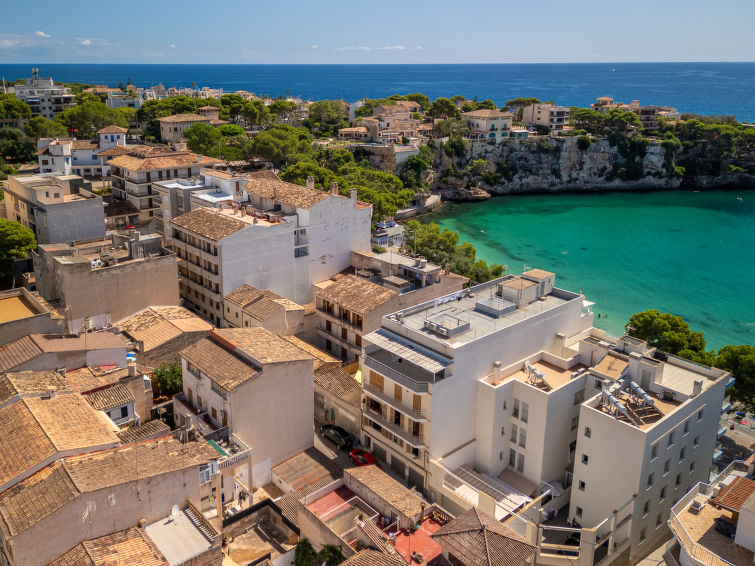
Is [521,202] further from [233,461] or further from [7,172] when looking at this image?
[233,461]

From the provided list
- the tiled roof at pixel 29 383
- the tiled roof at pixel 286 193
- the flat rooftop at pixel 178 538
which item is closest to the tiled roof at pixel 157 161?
the tiled roof at pixel 286 193

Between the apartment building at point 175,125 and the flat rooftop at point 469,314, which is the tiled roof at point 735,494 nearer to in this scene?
the flat rooftop at point 469,314

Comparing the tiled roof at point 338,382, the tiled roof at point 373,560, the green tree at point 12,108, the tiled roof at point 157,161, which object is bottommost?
the tiled roof at point 373,560

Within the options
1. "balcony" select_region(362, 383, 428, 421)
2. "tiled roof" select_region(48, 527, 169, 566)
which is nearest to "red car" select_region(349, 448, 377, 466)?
"balcony" select_region(362, 383, 428, 421)

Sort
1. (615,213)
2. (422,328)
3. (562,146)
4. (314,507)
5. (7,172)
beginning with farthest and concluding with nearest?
(562,146), (615,213), (7,172), (422,328), (314,507)

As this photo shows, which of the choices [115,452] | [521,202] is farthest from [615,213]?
[115,452]

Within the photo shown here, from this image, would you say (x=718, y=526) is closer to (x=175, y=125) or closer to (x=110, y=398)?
(x=110, y=398)
